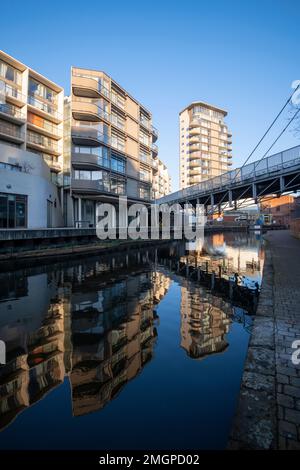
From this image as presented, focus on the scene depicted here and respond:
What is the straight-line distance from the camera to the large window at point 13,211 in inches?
845

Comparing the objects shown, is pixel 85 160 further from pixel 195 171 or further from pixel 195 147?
pixel 195 147

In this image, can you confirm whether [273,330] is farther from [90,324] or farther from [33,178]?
[33,178]

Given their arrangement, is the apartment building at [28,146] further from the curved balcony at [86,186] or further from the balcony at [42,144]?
the curved balcony at [86,186]

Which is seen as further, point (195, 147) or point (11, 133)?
point (195, 147)

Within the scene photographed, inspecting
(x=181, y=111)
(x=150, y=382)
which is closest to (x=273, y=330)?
(x=150, y=382)

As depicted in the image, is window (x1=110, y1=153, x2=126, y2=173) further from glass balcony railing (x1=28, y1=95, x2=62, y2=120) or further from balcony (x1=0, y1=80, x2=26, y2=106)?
balcony (x1=0, y1=80, x2=26, y2=106)

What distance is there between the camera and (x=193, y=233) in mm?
50469

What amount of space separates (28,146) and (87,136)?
8982 millimetres

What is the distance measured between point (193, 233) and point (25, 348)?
4708 cm

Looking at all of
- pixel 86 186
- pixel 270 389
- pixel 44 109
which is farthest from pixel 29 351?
pixel 44 109

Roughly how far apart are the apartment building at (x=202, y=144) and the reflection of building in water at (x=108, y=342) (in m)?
71.5

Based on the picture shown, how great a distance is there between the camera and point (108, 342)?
5.28m

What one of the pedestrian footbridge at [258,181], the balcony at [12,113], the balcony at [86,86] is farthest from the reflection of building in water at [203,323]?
the balcony at [12,113]
